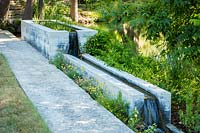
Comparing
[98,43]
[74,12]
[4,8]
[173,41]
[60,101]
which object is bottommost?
[60,101]

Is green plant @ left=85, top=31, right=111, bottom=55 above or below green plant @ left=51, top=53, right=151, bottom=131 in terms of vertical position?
above

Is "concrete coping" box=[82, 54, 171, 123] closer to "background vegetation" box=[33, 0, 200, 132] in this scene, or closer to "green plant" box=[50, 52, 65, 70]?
"background vegetation" box=[33, 0, 200, 132]

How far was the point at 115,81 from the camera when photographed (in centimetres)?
675

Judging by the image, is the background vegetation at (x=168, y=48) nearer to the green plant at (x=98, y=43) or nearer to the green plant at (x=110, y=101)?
the green plant at (x=98, y=43)

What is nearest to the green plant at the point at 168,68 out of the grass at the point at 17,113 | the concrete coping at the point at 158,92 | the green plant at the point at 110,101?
the concrete coping at the point at 158,92

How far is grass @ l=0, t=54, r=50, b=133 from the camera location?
4879mm

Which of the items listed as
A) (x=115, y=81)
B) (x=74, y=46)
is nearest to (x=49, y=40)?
(x=74, y=46)

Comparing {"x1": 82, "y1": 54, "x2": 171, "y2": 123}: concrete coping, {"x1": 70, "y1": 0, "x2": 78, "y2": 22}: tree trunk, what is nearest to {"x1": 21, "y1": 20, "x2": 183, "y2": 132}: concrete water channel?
{"x1": 82, "y1": 54, "x2": 171, "y2": 123}: concrete coping

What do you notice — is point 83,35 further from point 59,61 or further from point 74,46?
point 59,61

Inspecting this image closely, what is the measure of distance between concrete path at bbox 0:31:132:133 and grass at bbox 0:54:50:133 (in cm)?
13

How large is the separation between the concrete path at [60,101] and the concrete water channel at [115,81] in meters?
0.40

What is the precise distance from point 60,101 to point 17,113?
3.15 ft

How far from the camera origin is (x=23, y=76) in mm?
7965

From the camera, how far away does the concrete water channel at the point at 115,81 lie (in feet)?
19.9
